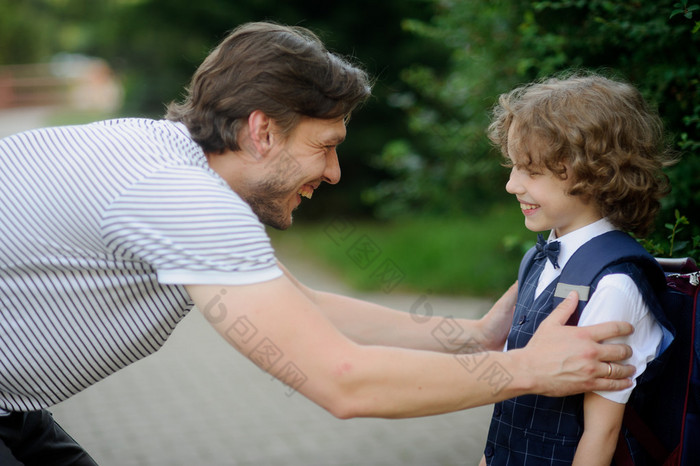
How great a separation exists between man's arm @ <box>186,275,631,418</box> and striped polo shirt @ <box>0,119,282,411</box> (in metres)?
0.08

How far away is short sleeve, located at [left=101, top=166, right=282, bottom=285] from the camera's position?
1.69 m

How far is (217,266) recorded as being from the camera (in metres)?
1.68

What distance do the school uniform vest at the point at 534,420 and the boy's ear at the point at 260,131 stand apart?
35.7 inches

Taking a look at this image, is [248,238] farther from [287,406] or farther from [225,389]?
[225,389]

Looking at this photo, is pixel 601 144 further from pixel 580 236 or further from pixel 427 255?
pixel 427 255

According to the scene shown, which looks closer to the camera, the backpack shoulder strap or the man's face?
the backpack shoulder strap

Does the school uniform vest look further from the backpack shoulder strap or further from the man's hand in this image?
the man's hand

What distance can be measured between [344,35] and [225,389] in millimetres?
6517

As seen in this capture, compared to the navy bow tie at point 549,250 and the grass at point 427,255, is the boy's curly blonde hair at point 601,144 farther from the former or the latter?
the grass at point 427,255

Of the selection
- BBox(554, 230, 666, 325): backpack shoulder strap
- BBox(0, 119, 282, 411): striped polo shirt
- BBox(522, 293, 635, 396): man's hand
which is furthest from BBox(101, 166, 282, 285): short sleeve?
BBox(554, 230, 666, 325): backpack shoulder strap

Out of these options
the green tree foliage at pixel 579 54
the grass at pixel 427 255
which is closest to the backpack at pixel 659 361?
the green tree foliage at pixel 579 54

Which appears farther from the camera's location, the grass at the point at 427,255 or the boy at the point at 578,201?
the grass at the point at 427,255

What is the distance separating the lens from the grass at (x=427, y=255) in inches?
290

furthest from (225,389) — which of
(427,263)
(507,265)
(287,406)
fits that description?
(427,263)
